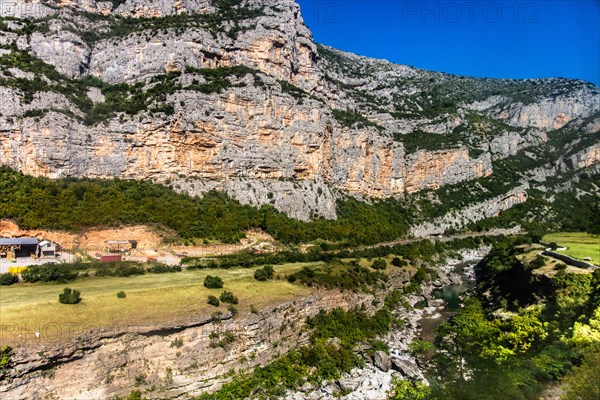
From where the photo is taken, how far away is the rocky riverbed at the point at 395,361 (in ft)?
88.0

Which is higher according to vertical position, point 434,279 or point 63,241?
point 63,241

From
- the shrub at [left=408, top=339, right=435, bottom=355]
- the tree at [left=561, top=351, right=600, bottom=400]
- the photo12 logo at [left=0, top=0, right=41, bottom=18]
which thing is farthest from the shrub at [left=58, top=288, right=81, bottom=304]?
the photo12 logo at [left=0, top=0, right=41, bottom=18]

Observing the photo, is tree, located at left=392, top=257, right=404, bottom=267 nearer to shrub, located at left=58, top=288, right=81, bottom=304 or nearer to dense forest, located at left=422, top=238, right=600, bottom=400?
dense forest, located at left=422, top=238, right=600, bottom=400

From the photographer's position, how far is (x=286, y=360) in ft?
96.3

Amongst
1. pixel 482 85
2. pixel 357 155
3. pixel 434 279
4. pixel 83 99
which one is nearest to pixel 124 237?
pixel 83 99

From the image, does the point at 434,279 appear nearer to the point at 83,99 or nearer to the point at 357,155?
the point at 357,155

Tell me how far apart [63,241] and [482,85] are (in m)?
168

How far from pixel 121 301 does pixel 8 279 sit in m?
12.4

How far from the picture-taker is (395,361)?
30391 millimetres

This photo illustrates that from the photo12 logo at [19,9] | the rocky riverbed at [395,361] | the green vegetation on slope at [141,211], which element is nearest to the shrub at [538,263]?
the rocky riverbed at [395,361]

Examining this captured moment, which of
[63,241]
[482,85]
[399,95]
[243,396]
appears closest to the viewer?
Answer: [243,396]

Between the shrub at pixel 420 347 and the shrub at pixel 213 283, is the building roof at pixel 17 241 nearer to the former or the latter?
the shrub at pixel 213 283

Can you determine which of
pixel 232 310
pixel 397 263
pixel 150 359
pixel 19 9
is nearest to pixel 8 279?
pixel 150 359

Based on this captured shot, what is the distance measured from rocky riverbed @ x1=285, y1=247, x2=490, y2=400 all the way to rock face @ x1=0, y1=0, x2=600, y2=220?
30.0 metres
